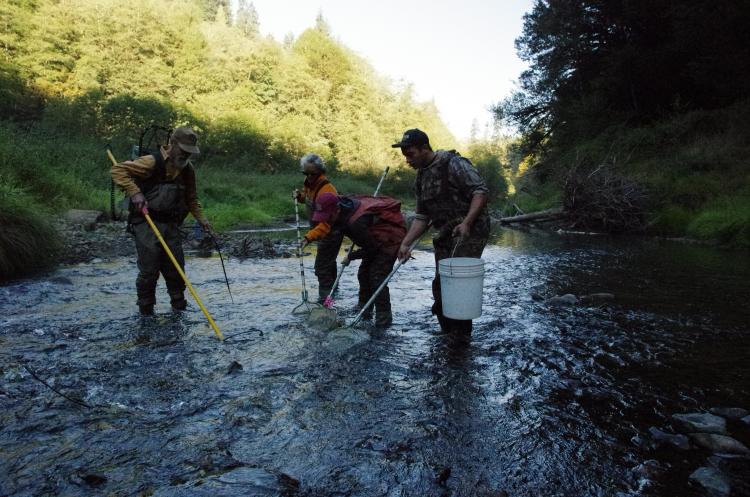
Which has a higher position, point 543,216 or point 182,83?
point 182,83

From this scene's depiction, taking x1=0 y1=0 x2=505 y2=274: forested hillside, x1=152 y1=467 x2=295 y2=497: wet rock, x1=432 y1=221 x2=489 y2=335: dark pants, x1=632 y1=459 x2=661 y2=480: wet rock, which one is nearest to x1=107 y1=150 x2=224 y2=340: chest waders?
x1=432 y1=221 x2=489 y2=335: dark pants

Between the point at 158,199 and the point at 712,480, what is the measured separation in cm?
624

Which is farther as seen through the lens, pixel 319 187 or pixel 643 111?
pixel 643 111

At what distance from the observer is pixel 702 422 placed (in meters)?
3.57

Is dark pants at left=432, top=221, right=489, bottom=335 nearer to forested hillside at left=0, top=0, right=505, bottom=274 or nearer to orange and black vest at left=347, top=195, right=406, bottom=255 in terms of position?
orange and black vest at left=347, top=195, right=406, bottom=255

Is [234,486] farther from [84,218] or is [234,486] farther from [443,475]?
[84,218]

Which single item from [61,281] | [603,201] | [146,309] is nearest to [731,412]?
[146,309]

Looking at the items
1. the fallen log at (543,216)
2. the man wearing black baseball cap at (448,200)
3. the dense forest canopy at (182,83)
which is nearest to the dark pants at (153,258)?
the man wearing black baseball cap at (448,200)

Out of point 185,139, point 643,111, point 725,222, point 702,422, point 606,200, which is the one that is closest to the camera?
point 702,422

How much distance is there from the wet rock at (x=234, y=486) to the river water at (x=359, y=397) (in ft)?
0.04

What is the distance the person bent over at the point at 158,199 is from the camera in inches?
232

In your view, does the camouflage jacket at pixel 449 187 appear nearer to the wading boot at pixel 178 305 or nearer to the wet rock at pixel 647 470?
the wet rock at pixel 647 470

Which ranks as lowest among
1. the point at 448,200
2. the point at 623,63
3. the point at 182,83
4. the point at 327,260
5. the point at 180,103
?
the point at 327,260

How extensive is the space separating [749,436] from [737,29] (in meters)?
20.6
